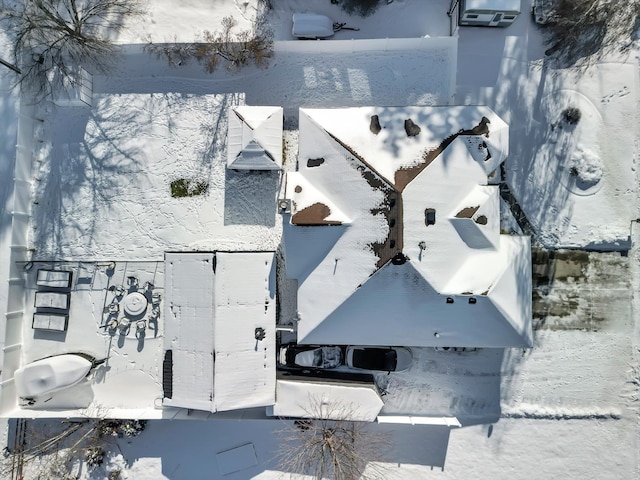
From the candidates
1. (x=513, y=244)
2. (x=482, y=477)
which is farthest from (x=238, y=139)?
(x=482, y=477)

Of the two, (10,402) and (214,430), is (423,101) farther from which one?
(10,402)

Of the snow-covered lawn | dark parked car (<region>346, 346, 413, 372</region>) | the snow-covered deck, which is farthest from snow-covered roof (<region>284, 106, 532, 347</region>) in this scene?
the snow-covered deck

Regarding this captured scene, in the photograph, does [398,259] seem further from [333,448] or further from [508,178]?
[333,448]

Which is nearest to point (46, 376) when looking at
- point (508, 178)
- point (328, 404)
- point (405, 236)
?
point (328, 404)

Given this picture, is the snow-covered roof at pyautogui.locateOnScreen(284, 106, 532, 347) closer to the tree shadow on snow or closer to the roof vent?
the roof vent

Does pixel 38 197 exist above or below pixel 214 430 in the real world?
above

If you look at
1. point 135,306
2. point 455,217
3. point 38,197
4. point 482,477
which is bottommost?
point 482,477

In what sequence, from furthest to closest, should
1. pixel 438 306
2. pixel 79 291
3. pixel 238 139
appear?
pixel 79 291
pixel 238 139
pixel 438 306

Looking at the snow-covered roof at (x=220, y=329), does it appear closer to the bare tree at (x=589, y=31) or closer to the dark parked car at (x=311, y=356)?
the dark parked car at (x=311, y=356)
